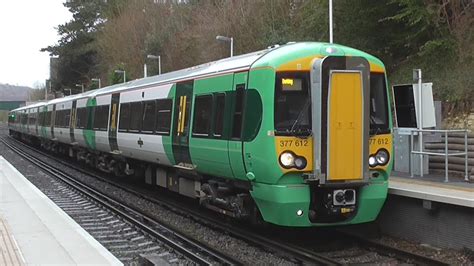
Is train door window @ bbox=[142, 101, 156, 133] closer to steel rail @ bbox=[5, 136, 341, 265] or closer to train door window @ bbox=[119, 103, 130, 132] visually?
train door window @ bbox=[119, 103, 130, 132]

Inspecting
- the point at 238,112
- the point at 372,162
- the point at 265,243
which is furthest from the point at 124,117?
the point at 372,162

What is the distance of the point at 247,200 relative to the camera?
902 cm

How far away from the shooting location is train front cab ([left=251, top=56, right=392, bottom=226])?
8.00m

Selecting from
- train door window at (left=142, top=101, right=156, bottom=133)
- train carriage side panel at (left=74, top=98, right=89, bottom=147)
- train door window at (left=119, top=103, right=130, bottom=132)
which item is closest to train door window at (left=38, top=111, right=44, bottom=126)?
train carriage side panel at (left=74, top=98, right=89, bottom=147)

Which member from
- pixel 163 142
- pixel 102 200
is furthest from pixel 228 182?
pixel 102 200

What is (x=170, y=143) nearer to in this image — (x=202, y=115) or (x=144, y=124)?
(x=202, y=115)

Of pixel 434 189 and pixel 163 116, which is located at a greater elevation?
pixel 163 116

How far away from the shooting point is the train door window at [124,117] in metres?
15.5

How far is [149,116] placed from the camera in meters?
13.5

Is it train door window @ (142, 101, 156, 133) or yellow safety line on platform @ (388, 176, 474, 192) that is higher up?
train door window @ (142, 101, 156, 133)

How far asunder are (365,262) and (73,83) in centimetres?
6965

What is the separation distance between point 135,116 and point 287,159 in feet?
25.0

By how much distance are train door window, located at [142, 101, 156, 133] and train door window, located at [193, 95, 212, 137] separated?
2777 millimetres

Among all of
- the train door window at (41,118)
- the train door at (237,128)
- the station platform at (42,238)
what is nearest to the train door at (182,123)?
the train door at (237,128)
